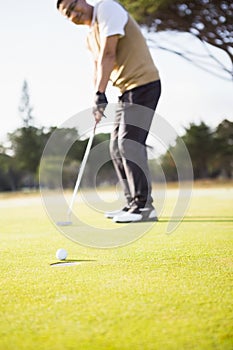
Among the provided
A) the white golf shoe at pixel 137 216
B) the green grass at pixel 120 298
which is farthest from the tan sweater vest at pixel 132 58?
the green grass at pixel 120 298

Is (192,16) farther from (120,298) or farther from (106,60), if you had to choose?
(120,298)

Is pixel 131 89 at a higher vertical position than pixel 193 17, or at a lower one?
lower

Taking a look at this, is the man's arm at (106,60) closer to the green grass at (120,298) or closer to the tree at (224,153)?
the green grass at (120,298)

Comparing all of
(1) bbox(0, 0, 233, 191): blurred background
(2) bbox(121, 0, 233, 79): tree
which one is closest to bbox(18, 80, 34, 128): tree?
(1) bbox(0, 0, 233, 191): blurred background

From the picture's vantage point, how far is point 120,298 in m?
1.60

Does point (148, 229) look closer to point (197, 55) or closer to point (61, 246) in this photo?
point (61, 246)

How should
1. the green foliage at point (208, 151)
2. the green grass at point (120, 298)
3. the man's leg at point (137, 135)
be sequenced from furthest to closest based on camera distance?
the green foliage at point (208, 151), the man's leg at point (137, 135), the green grass at point (120, 298)

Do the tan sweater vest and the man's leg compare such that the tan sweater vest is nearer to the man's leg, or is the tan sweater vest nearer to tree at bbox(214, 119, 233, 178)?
the man's leg

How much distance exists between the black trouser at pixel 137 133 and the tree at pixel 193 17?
9.31m

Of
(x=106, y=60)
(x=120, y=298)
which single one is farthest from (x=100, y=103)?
(x=120, y=298)

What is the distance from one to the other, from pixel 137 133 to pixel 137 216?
0.73 m

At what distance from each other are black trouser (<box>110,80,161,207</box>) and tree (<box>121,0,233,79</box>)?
30.6 feet

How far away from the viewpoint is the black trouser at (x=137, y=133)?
4152 millimetres

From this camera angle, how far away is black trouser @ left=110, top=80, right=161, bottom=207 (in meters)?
4.15
